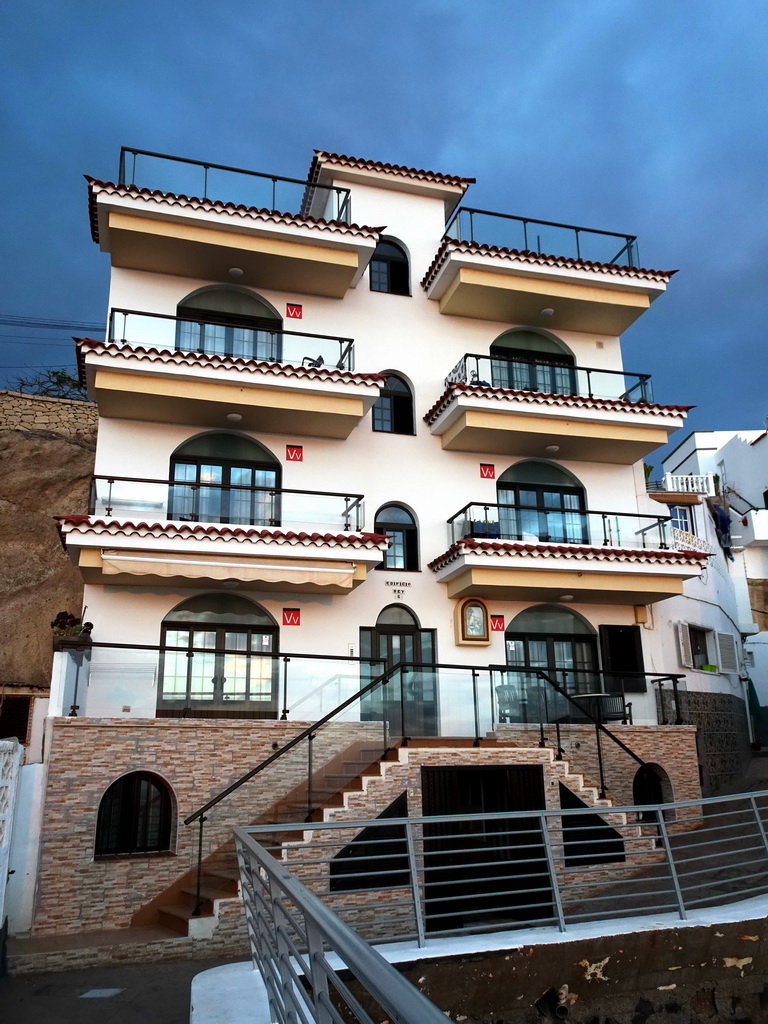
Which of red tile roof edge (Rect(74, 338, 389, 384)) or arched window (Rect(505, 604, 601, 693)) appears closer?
red tile roof edge (Rect(74, 338, 389, 384))

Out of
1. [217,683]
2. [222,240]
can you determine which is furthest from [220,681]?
[222,240]

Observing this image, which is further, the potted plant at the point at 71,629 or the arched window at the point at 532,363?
the arched window at the point at 532,363

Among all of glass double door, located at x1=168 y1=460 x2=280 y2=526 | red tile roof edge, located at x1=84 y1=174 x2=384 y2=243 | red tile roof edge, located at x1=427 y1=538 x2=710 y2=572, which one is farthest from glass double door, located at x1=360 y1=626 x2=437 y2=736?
red tile roof edge, located at x1=84 y1=174 x2=384 y2=243

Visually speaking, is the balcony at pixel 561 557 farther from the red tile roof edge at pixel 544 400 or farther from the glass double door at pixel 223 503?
the glass double door at pixel 223 503

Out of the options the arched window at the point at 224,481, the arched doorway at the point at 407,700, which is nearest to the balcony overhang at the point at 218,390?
the arched window at the point at 224,481

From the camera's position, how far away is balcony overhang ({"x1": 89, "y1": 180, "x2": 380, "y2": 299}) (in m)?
19.0

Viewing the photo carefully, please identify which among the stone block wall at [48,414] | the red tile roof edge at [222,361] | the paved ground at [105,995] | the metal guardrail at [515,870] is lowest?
the paved ground at [105,995]

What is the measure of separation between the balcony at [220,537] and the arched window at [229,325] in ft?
11.2

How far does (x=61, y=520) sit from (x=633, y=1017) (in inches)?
493

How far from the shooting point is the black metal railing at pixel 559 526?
20.2m

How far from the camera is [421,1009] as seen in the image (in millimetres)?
2730

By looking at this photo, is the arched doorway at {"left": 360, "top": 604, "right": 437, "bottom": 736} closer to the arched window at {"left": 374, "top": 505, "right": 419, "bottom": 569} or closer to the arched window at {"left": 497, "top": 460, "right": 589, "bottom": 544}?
the arched window at {"left": 374, "top": 505, "right": 419, "bottom": 569}

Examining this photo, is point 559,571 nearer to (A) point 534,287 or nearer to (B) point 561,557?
(B) point 561,557

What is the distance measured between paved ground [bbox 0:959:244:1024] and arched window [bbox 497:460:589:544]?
1215cm
